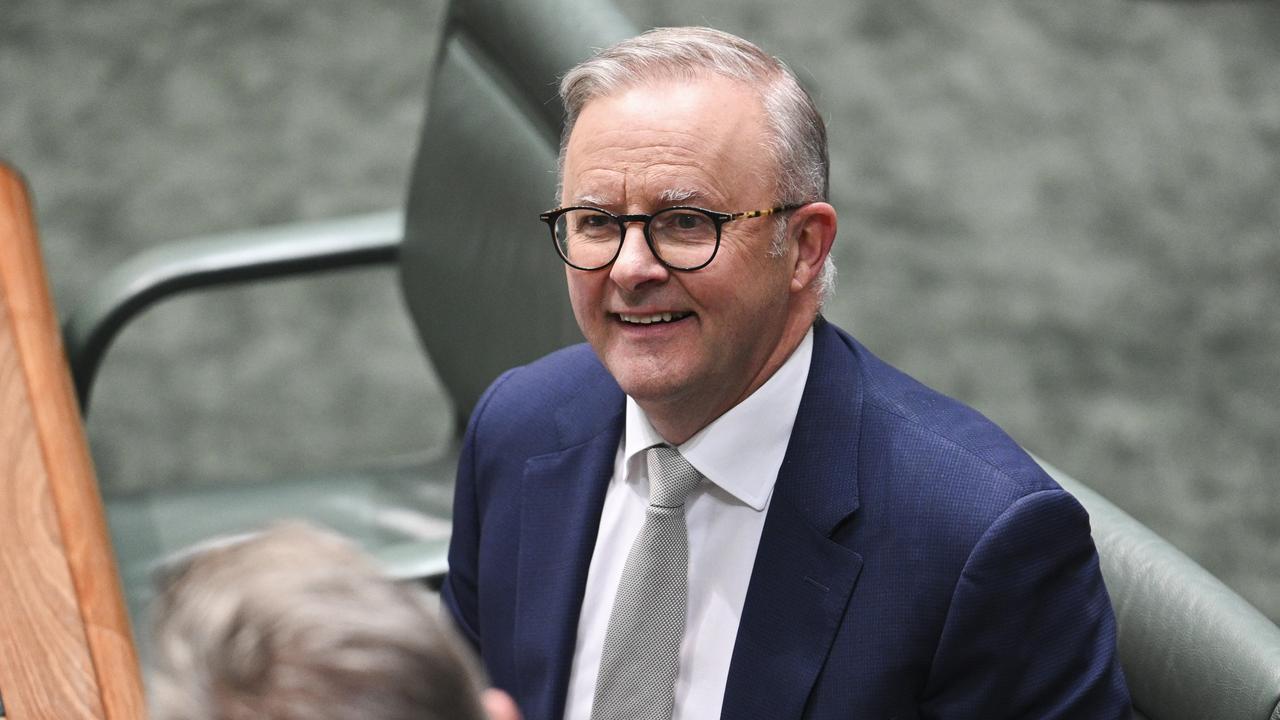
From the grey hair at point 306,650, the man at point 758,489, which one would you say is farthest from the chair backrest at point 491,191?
the grey hair at point 306,650

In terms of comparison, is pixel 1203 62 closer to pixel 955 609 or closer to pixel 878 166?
pixel 878 166

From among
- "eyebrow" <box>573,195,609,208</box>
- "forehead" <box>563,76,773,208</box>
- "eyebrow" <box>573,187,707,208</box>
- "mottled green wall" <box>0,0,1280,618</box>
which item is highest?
"forehead" <box>563,76,773,208</box>

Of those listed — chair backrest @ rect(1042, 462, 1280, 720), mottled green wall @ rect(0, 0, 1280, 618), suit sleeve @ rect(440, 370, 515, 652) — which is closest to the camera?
chair backrest @ rect(1042, 462, 1280, 720)

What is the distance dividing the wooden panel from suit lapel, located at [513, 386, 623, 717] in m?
0.36

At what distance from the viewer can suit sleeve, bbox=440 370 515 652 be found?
5.44ft

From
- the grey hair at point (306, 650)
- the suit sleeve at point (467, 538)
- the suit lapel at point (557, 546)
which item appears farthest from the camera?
the suit sleeve at point (467, 538)

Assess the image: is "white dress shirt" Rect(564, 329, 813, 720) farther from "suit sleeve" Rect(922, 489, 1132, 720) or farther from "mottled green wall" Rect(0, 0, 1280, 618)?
"mottled green wall" Rect(0, 0, 1280, 618)

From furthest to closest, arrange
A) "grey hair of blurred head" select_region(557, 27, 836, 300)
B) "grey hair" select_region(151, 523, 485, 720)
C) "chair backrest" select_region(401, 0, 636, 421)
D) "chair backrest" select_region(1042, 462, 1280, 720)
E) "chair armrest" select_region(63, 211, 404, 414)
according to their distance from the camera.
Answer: "chair armrest" select_region(63, 211, 404, 414) → "chair backrest" select_region(401, 0, 636, 421) → "grey hair of blurred head" select_region(557, 27, 836, 300) → "chair backrest" select_region(1042, 462, 1280, 720) → "grey hair" select_region(151, 523, 485, 720)

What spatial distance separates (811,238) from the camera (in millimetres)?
1435

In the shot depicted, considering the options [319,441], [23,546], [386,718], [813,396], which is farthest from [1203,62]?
[386,718]

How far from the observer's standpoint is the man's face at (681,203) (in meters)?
1.36

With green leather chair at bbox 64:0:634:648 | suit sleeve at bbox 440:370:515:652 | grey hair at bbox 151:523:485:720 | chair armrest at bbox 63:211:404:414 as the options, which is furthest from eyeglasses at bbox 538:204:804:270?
chair armrest at bbox 63:211:404:414

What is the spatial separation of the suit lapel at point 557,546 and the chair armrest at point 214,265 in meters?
0.77

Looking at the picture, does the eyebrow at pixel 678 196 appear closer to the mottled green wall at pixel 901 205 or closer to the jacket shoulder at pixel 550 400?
the jacket shoulder at pixel 550 400
